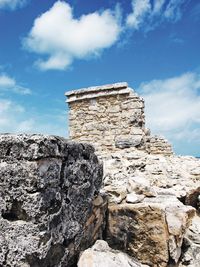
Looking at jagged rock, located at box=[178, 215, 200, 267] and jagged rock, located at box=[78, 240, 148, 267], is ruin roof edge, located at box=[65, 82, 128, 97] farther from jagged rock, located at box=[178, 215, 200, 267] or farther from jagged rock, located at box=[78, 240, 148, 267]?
jagged rock, located at box=[78, 240, 148, 267]

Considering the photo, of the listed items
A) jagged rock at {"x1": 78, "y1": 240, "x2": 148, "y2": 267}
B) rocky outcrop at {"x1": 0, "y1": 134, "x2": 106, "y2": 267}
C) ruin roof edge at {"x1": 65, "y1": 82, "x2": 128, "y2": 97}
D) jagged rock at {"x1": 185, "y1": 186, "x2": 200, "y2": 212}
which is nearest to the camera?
rocky outcrop at {"x1": 0, "y1": 134, "x2": 106, "y2": 267}

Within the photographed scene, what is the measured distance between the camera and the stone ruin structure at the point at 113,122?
30.1 ft

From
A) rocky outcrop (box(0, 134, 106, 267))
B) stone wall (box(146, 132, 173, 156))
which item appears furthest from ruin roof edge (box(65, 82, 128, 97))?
rocky outcrop (box(0, 134, 106, 267))

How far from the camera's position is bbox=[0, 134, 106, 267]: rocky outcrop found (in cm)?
222

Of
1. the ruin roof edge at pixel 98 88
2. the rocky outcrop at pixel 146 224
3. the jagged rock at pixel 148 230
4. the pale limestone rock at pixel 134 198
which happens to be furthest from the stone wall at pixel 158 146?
the jagged rock at pixel 148 230

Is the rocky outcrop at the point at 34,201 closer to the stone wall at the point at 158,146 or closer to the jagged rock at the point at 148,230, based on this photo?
the jagged rock at the point at 148,230

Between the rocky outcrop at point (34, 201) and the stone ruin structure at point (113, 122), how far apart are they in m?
A: 6.53

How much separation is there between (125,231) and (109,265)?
0.93m

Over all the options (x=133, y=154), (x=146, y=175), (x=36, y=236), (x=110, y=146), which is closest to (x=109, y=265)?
(x=36, y=236)

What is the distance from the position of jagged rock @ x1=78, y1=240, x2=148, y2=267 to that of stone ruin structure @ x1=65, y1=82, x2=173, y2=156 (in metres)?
6.09

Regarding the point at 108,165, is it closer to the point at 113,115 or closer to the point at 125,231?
the point at 113,115

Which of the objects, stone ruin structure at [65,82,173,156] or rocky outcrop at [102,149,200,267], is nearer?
rocky outcrop at [102,149,200,267]

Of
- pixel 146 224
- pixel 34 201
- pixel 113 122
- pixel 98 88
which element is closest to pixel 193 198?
pixel 146 224

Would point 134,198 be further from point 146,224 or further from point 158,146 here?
point 158,146
